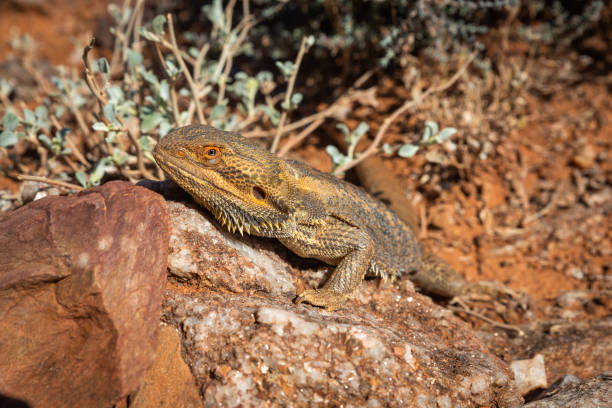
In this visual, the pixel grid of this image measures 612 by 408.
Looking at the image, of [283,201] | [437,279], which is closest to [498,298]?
[437,279]

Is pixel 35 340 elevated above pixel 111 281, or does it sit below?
below

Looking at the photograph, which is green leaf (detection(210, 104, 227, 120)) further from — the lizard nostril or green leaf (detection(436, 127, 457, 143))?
green leaf (detection(436, 127, 457, 143))

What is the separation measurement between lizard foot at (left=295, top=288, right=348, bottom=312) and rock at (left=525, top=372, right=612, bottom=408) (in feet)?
4.65

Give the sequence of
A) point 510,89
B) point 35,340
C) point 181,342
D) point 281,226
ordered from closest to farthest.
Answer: point 35,340
point 181,342
point 281,226
point 510,89

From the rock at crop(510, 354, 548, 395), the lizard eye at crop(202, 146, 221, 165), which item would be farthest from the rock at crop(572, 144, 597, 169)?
the lizard eye at crop(202, 146, 221, 165)

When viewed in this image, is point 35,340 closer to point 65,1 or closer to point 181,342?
point 181,342

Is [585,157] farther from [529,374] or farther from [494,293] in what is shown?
[529,374]

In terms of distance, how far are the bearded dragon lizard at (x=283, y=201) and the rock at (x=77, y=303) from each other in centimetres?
58

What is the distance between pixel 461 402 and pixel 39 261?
278 centimetres

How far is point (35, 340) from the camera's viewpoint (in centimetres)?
250

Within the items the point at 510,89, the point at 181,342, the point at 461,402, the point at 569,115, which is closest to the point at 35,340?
the point at 181,342

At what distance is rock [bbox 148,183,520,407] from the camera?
266 centimetres

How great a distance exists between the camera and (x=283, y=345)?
8.91 feet

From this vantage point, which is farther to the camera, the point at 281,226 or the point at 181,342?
the point at 281,226
